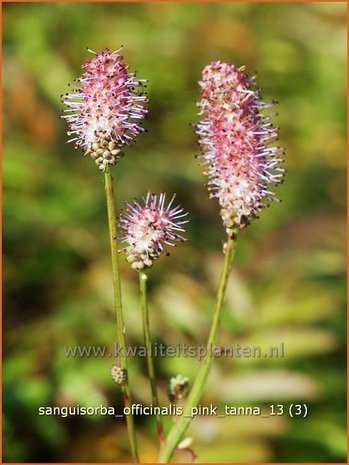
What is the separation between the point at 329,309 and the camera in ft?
8.60

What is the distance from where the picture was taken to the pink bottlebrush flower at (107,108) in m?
1.03

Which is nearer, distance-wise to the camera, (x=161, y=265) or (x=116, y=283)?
(x=116, y=283)

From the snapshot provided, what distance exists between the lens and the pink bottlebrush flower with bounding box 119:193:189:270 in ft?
3.65

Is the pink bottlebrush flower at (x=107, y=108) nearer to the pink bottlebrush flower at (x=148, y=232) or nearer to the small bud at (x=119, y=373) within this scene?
the pink bottlebrush flower at (x=148, y=232)

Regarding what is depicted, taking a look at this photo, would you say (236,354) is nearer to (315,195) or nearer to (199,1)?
(315,195)

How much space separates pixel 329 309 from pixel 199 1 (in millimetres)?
3300

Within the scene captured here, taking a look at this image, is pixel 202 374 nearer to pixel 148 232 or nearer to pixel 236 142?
pixel 148 232

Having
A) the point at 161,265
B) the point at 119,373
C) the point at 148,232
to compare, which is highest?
the point at 161,265

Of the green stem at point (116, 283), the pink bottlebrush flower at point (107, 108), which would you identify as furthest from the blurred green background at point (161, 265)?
the pink bottlebrush flower at point (107, 108)

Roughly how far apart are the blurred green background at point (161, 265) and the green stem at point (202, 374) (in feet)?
3.35

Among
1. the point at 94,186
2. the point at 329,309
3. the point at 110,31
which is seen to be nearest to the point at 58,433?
the point at 329,309

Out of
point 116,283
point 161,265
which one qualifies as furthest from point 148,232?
point 161,265

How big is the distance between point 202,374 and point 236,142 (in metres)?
0.33

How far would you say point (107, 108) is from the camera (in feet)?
3.46
